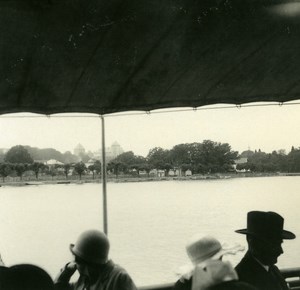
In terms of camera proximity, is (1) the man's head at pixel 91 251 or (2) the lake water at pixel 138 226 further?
(2) the lake water at pixel 138 226

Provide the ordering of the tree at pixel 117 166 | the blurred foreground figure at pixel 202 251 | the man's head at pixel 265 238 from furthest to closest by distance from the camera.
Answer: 1. the tree at pixel 117 166
2. the man's head at pixel 265 238
3. the blurred foreground figure at pixel 202 251

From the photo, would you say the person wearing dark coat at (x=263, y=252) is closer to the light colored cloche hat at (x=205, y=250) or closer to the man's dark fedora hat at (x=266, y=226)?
the man's dark fedora hat at (x=266, y=226)

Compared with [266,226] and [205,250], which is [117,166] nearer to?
[266,226]

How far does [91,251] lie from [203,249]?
0.68m

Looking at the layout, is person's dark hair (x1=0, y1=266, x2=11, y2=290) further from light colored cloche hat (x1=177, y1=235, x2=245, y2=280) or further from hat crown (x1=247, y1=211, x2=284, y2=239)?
hat crown (x1=247, y1=211, x2=284, y2=239)

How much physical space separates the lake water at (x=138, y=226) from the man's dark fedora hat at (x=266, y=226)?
20cm

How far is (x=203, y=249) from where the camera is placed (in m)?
2.47

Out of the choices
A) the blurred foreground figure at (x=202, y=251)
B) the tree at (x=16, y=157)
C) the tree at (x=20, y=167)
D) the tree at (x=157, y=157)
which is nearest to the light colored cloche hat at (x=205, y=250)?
the blurred foreground figure at (x=202, y=251)

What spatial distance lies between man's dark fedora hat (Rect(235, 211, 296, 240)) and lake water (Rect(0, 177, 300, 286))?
0.20m

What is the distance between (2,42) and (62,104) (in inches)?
55.8

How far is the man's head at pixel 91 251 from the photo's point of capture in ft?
9.37

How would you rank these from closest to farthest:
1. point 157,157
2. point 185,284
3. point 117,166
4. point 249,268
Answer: point 185,284
point 249,268
point 117,166
point 157,157

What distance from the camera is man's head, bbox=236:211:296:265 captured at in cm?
285

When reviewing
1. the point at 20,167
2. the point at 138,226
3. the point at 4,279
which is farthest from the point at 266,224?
the point at 20,167
